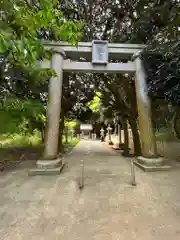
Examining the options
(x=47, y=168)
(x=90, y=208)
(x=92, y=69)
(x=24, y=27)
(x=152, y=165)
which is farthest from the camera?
(x=92, y=69)

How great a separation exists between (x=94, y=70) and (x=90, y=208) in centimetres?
604

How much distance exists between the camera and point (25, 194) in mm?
5402

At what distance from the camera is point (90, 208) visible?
449 centimetres

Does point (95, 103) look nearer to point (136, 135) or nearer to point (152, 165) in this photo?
point (136, 135)

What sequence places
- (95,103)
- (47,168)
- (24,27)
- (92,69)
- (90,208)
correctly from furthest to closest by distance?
(95,103)
(92,69)
(47,168)
(90,208)
(24,27)

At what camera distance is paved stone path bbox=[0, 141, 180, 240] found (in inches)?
136

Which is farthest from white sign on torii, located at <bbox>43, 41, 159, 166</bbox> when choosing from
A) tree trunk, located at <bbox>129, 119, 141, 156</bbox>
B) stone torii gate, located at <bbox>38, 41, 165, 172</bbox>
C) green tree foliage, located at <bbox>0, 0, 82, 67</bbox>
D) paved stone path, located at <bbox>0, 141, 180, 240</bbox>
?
green tree foliage, located at <bbox>0, 0, 82, 67</bbox>

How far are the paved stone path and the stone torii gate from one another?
5.08 ft

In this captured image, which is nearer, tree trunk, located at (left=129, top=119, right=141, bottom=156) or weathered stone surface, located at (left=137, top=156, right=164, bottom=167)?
weathered stone surface, located at (left=137, top=156, right=164, bottom=167)

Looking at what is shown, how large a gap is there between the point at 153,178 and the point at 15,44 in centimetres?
652

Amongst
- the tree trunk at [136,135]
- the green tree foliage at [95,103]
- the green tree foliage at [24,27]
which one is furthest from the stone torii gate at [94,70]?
the green tree foliage at [95,103]

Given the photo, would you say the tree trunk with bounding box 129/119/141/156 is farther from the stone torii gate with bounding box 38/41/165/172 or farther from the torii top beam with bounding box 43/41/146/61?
the torii top beam with bounding box 43/41/146/61

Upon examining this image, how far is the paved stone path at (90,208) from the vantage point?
3455 mm

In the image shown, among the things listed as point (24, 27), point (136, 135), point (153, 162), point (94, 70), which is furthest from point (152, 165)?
point (24, 27)
